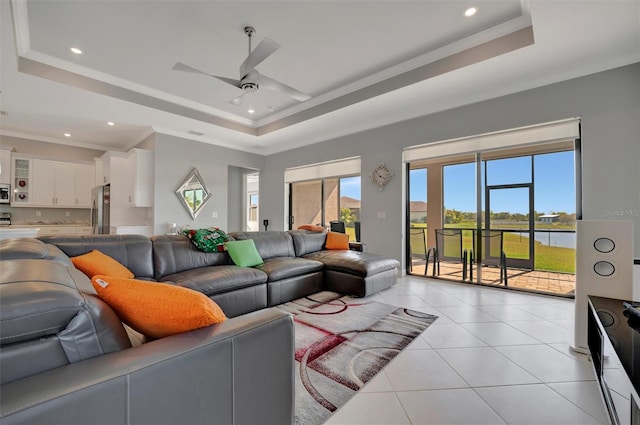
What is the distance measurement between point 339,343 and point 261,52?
268cm

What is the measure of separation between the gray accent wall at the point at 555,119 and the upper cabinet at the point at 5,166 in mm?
6671

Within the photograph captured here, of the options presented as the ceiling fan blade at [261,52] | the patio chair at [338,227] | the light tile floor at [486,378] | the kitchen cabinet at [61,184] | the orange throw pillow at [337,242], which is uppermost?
the ceiling fan blade at [261,52]

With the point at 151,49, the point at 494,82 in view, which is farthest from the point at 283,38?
the point at 494,82

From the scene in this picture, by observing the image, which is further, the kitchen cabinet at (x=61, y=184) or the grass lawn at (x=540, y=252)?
the kitchen cabinet at (x=61, y=184)

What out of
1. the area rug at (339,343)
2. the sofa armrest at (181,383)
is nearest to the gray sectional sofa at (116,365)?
the sofa armrest at (181,383)

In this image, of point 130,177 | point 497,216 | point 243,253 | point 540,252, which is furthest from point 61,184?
point 540,252

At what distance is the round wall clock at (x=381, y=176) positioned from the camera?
4965 mm

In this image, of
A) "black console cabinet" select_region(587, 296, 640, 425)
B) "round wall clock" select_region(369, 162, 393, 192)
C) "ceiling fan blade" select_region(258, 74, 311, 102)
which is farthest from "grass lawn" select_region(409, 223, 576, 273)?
"ceiling fan blade" select_region(258, 74, 311, 102)

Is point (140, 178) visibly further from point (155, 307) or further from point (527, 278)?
point (527, 278)

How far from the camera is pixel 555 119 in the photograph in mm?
3393

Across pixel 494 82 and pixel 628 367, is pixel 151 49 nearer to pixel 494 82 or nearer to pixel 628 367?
pixel 494 82

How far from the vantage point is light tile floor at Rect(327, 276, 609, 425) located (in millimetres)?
A: 1452

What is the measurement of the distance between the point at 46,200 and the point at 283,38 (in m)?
6.50

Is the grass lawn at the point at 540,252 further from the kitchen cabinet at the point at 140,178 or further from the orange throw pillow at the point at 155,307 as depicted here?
the kitchen cabinet at the point at 140,178
